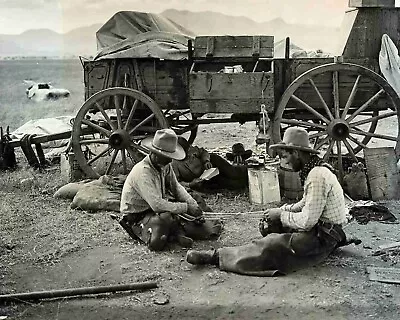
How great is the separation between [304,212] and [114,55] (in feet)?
11.6

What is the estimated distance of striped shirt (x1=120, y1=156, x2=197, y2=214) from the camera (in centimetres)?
525

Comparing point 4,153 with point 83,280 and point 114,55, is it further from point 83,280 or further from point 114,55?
point 83,280

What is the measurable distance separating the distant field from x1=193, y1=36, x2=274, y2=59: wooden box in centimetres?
217

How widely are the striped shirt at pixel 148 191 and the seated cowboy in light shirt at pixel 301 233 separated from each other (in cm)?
60

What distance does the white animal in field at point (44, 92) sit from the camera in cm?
1308

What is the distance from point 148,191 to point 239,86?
2.27 m

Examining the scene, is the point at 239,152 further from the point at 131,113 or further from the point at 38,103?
the point at 38,103

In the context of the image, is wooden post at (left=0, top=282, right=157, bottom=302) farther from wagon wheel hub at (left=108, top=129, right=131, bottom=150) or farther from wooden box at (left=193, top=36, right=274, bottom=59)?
wooden box at (left=193, top=36, right=274, bottom=59)

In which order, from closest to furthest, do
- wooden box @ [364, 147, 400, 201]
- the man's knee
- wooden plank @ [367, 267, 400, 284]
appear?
wooden plank @ [367, 267, 400, 284] → the man's knee → wooden box @ [364, 147, 400, 201]

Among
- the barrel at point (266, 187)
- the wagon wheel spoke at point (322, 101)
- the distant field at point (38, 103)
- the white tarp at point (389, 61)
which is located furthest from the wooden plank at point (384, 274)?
the distant field at point (38, 103)

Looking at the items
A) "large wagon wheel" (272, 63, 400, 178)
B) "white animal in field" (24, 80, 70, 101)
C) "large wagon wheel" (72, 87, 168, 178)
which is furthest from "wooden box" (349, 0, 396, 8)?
"white animal in field" (24, 80, 70, 101)

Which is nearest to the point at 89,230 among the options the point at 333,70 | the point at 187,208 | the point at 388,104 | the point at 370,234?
the point at 187,208

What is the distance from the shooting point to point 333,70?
698 centimetres

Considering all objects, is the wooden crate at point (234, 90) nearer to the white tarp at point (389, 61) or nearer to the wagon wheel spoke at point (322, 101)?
the wagon wheel spoke at point (322, 101)
